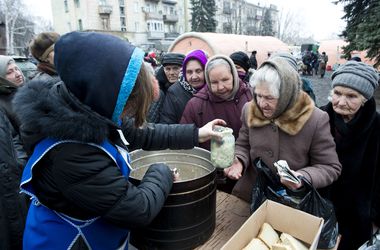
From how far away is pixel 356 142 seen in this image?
6.01 ft

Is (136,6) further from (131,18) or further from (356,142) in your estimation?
(356,142)

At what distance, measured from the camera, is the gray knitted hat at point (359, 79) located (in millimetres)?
1826

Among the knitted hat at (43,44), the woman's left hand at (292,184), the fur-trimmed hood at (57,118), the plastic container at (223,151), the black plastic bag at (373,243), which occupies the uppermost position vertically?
the knitted hat at (43,44)

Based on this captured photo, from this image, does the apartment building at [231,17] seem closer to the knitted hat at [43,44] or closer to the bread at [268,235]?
the knitted hat at [43,44]

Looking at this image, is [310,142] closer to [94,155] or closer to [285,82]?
[285,82]

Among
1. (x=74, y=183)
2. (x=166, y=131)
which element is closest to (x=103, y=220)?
(x=74, y=183)

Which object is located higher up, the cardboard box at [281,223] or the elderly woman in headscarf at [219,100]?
the elderly woman in headscarf at [219,100]

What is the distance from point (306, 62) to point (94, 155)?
2074 centimetres

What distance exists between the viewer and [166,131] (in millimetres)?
1675

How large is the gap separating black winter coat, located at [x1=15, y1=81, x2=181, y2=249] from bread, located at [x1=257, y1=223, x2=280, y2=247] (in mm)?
511

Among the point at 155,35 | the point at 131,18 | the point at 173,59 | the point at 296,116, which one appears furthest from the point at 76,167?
the point at 155,35

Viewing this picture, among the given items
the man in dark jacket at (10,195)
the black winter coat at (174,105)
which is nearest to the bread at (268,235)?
the man in dark jacket at (10,195)

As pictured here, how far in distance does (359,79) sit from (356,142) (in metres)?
0.40

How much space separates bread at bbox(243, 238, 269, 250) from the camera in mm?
1220
